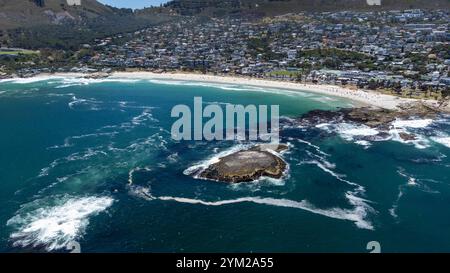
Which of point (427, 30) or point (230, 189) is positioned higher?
point (427, 30)

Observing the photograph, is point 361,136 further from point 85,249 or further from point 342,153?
point 85,249

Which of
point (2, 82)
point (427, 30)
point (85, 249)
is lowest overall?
point (85, 249)

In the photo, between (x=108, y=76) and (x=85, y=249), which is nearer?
(x=85, y=249)

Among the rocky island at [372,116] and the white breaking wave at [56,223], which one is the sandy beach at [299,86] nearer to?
the rocky island at [372,116]

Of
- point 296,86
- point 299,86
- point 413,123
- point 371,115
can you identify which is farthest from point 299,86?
point 413,123
